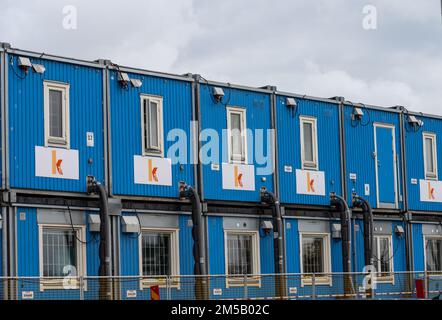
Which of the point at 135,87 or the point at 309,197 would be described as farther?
the point at 309,197

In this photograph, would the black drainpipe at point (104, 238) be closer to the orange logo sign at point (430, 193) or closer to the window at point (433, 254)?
the window at point (433, 254)

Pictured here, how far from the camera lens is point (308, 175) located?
35.2m

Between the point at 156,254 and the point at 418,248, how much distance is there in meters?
12.7

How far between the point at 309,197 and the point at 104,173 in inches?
340

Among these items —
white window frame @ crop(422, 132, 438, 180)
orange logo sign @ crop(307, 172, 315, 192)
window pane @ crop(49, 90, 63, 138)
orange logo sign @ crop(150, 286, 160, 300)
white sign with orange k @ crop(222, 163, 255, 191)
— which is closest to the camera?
orange logo sign @ crop(150, 286, 160, 300)

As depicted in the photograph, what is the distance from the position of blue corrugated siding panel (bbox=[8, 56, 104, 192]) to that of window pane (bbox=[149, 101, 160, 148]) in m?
1.84

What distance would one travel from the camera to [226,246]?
3244cm

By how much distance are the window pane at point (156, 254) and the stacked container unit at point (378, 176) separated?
8.21 meters

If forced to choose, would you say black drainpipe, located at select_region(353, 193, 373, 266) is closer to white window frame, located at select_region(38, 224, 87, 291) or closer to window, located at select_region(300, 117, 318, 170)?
window, located at select_region(300, 117, 318, 170)

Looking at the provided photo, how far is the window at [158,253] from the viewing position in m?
30.5

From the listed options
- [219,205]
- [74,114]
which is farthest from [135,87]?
[219,205]

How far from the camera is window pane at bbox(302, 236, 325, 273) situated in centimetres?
3478

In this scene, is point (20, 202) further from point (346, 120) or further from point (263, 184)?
point (346, 120)

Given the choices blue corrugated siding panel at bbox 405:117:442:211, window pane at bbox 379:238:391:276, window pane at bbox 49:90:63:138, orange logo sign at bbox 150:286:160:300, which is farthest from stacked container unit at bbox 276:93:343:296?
window pane at bbox 49:90:63:138
